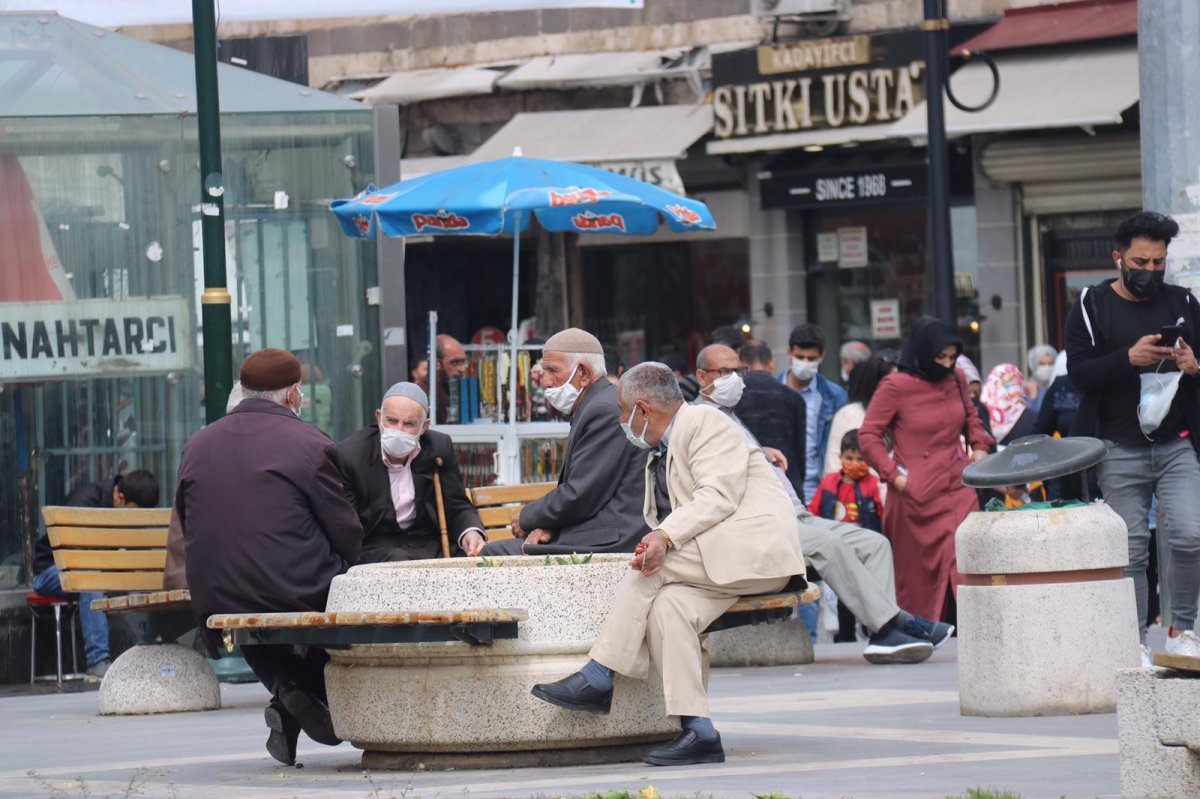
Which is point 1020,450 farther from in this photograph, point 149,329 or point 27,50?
point 27,50

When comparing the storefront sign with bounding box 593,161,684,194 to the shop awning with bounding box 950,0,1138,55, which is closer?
the shop awning with bounding box 950,0,1138,55

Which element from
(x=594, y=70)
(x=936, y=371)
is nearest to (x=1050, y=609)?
(x=936, y=371)

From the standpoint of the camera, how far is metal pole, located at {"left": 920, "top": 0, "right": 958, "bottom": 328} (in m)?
15.9

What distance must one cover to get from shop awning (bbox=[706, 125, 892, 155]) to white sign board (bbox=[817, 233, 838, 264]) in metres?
1.10

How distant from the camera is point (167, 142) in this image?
531 inches

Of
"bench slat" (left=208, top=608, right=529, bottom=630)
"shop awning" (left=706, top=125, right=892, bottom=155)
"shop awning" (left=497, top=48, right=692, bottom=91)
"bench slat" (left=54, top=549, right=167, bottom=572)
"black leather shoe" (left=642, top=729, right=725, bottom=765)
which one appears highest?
"shop awning" (left=497, top=48, right=692, bottom=91)

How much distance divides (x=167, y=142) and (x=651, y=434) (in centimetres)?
620

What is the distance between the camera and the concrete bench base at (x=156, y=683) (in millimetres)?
10938

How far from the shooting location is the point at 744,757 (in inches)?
319

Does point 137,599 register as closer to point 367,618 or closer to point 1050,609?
point 367,618

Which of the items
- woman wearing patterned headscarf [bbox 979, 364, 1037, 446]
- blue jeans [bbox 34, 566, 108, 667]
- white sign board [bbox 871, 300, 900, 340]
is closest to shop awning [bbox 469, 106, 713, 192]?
white sign board [bbox 871, 300, 900, 340]

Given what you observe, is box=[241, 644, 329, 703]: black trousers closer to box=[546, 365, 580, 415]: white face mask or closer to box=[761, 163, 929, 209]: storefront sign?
box=[546, 365, 580, 415]: white face mask

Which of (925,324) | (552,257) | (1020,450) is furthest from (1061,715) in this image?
(552,257)

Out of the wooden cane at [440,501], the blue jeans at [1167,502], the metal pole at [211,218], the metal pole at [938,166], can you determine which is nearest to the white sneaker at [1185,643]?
the blue jeans at [1167,502]
